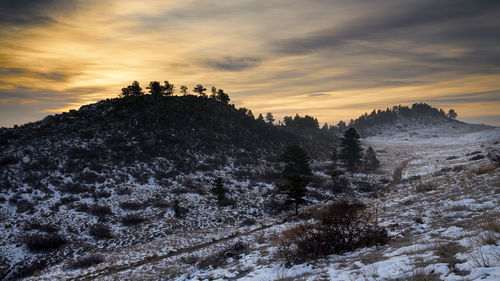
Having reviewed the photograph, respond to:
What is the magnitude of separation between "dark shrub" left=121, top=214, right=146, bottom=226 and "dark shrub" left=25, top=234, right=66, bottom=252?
4.43 metres

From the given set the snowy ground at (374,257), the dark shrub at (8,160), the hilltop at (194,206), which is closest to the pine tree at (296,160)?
the hilltop at (194,206)

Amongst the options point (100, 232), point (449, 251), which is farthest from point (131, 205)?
point (449, 251)

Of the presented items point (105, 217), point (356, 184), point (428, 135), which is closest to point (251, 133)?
point (356, 184)

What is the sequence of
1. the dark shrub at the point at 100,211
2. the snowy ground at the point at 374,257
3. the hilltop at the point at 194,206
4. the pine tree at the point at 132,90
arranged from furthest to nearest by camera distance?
the pine tree at the point at 132,90 → the dark shrub at the point at 100,211 → the hilltop at the point at 194,206 → the snowy ground at the point at 374,257

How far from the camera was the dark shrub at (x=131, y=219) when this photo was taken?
20638 mm

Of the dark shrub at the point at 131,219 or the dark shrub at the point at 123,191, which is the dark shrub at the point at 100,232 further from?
the dark shrub at the point at 123,191

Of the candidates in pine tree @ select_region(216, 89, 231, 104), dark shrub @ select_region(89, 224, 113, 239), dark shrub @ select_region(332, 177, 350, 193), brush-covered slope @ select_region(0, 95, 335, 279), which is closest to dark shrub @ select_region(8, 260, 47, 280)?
brush-covered slope @ select_region(0, 95, 335, 279)

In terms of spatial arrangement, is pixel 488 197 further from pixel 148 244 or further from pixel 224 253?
pixel 148 244

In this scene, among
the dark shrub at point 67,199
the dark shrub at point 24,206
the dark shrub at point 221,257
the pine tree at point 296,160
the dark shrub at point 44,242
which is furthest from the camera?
the pine tree at point 296,160

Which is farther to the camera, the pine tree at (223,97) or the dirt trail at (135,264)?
the pine tree at (223,97)

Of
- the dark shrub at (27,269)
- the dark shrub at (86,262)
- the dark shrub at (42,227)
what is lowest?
the dark shrub at (27,269)

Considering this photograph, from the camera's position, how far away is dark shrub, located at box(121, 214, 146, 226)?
67.7ft

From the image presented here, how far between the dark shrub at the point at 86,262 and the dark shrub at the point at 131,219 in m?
5.30

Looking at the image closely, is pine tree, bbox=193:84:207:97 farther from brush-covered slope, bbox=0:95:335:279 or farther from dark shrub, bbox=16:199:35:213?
dark shrub, bbox=16:199:35:213
